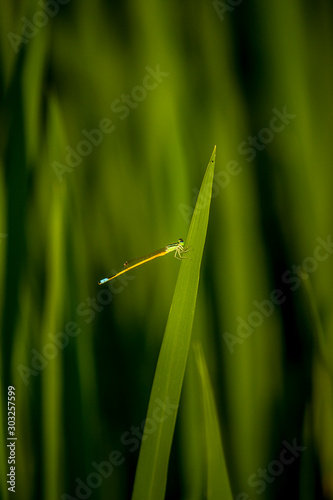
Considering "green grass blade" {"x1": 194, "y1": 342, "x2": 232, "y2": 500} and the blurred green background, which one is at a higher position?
the blurred green background

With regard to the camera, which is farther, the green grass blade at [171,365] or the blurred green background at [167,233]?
the blurred green background at [167,233]

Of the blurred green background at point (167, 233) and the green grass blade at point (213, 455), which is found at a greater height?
the blurred green background at point (167, 233)

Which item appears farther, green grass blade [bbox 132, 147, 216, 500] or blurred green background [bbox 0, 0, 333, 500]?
blurred green background [bbox 0, 0, 333, 500]
